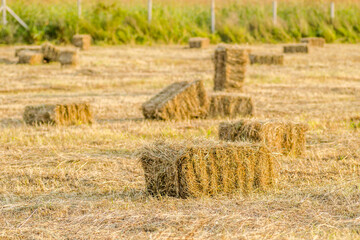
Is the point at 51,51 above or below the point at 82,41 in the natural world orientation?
below

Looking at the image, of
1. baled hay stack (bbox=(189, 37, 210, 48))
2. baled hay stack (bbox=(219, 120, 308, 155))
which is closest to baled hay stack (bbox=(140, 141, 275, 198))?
baled hay stack (bbox=(219, 120, 308, 155))

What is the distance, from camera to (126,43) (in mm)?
28078

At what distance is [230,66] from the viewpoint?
14312 mm

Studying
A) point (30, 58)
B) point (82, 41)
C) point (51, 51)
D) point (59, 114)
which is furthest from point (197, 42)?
point (59, 114)

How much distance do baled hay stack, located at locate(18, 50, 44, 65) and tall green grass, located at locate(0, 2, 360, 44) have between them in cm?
A: 714

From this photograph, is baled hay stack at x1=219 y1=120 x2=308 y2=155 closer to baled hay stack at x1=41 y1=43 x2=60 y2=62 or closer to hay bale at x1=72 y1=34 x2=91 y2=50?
baled hay stack at x1=41 y1=43 x2=60 y2=62

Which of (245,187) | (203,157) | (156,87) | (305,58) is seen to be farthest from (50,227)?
(305,58)

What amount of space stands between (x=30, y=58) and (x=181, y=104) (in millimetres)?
9890

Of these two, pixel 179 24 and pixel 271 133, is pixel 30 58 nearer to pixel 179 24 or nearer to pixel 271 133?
pixel 179 24

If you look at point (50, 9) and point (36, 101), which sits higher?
point (50, 9)

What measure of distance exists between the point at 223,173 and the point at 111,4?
2518 centimetres

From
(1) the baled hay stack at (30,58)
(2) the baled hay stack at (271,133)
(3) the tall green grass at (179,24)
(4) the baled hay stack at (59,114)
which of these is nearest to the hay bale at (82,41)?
(3) the tall green grass at (179,24)

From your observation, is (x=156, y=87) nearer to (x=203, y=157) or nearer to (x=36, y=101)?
(x=36, y=101)

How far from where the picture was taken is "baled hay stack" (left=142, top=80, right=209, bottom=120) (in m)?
11.1
